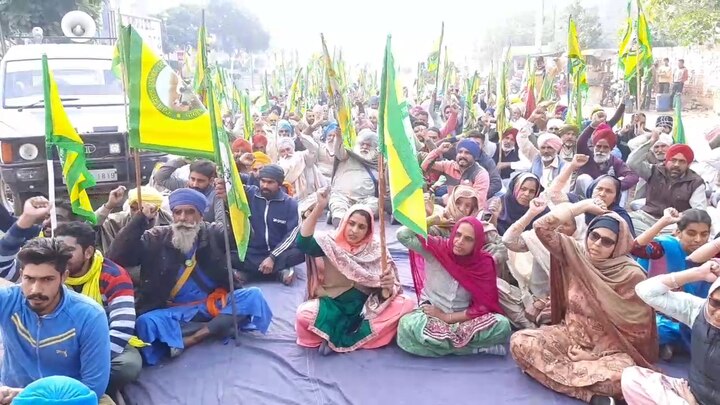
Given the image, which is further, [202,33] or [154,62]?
[202,33]

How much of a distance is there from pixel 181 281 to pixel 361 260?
3.89 ft

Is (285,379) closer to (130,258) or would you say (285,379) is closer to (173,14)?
(130,258)

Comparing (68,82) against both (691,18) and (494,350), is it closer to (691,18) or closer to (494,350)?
(494,350)

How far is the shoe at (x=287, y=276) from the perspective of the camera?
553 centimetres

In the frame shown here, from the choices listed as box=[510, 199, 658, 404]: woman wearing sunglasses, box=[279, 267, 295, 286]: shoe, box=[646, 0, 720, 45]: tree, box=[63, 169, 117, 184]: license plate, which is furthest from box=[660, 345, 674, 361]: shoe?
box=[646, 0, 720, 45]: tree

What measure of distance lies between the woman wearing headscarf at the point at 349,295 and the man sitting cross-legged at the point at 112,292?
110 cm

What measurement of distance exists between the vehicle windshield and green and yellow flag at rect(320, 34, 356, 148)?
2.87 m

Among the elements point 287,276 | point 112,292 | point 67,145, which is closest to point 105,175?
point 287,276

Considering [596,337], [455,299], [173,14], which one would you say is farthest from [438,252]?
[173,14]

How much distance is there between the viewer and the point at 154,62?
3.68m

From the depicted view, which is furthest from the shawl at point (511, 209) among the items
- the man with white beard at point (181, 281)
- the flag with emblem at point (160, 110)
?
the flag with emblem at point (160, 110)

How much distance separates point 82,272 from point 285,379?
134cm

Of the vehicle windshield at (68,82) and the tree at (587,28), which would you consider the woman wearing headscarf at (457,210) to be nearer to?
the vehicle windshield at (68,82)

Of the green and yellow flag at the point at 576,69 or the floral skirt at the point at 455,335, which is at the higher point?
the green and yellow flag at the point at 576,69
